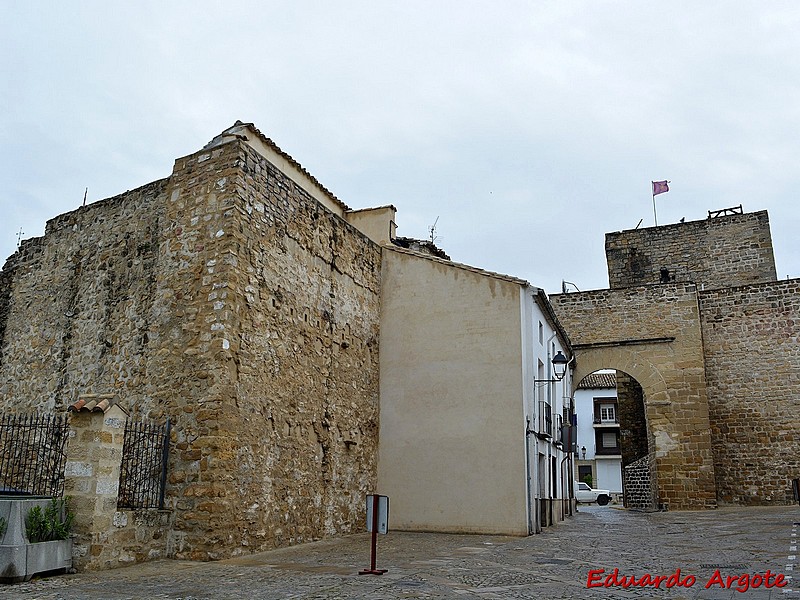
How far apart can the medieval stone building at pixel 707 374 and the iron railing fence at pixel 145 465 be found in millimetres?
16467

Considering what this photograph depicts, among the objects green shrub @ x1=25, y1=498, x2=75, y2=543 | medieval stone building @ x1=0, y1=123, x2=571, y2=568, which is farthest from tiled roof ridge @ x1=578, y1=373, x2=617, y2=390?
green shrub @ x1=25, y1=498, x2=75, y2=543

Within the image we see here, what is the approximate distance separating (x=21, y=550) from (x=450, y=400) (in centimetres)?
851

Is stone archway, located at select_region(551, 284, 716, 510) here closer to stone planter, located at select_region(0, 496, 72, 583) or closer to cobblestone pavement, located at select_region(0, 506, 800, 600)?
cobblestone pavement, located at select_region(0, 506, 800, 600)

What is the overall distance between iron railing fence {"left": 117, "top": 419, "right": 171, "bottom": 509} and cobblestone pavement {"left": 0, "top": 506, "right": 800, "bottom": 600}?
40.8 inches

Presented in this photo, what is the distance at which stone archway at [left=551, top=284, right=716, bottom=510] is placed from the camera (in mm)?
21016

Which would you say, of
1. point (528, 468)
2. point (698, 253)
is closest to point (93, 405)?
point (528, 468)

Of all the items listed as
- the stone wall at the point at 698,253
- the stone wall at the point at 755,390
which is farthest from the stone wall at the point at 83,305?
the stone wall at the point at 698,253

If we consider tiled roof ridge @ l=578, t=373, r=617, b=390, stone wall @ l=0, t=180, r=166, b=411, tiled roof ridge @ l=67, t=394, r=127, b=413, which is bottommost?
tiled roof ridge @ l=67, t=394, r=127, b=413

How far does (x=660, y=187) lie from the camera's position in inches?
1181

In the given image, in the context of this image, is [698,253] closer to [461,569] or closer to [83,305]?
[461,569]

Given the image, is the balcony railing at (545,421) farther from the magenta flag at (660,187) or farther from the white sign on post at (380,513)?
the magenta flag at (660,187)

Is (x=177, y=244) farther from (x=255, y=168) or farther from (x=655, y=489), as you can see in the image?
(x=655, y=489)

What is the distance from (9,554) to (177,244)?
16.9 feet

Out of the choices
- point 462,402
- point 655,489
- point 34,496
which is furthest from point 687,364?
point 34,496
